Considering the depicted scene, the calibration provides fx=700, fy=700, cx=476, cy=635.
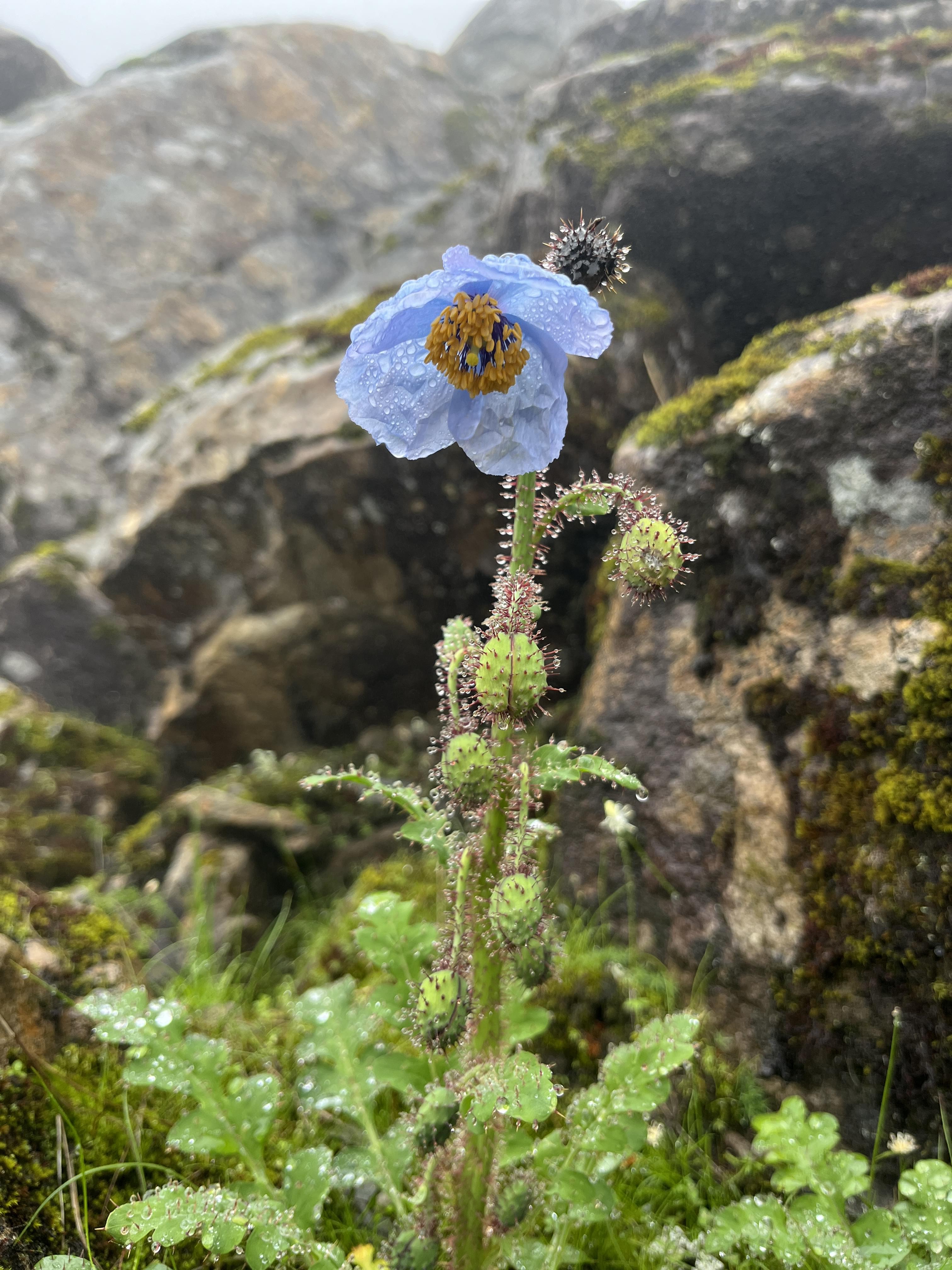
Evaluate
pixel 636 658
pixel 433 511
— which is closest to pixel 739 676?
pixel 636 658

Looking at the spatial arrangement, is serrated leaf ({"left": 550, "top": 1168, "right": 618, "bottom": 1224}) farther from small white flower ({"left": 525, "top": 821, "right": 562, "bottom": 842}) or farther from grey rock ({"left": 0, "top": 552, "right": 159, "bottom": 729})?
grey rock ({"left": 0, "top": 552, "right": 159, "bottom": 729})

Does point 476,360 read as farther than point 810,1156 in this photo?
No

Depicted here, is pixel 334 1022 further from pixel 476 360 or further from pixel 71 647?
pixel 71 647

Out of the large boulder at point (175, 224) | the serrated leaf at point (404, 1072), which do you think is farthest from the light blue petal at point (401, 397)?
the large boulder at point (175, 224)

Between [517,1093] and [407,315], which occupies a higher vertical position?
[407,315]

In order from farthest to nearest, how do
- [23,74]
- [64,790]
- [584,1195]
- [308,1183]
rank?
1. [23,74]
2. [64,790]
3. [308,1183]
4. [584,1195]

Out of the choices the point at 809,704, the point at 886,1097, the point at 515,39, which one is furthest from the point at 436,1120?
the point at 515,39

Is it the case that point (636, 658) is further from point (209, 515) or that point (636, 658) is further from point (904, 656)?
point (209, 515)
